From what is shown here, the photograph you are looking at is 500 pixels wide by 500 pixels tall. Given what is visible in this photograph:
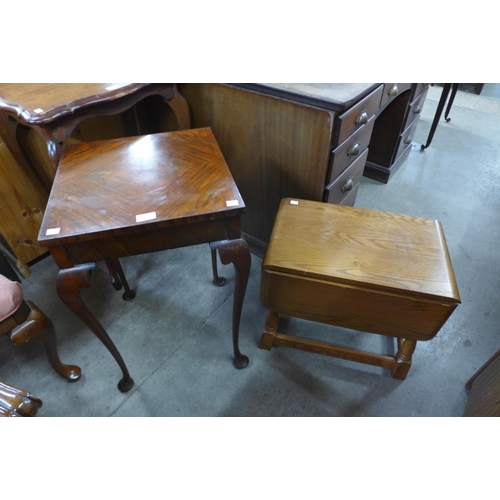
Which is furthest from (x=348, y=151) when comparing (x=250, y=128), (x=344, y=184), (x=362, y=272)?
(x=362, y=272)

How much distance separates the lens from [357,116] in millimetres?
1107

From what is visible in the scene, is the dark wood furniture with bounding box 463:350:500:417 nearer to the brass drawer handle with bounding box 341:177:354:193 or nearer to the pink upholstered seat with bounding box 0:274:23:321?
the brass drawer handle with bounding box 341:177:354:193

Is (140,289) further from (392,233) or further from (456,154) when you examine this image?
(456,154)

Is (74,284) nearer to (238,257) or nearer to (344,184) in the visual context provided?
(238,257)

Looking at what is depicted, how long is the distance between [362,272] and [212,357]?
0.65 meters

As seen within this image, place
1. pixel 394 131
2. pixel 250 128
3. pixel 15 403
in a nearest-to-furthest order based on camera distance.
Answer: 1. pixel 15 403
2. pixel 250 128
3. pixel 394 131

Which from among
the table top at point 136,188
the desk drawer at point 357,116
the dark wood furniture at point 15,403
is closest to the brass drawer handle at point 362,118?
the desk drawer at point 357,116

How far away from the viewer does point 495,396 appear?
0.91 meters

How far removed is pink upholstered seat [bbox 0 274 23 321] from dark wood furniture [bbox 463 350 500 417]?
126cm

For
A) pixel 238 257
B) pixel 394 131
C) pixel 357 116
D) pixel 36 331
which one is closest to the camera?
pixel 238 257

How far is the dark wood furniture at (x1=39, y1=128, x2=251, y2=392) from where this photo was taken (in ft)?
2.46

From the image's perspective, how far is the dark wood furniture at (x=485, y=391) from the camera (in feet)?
2.94

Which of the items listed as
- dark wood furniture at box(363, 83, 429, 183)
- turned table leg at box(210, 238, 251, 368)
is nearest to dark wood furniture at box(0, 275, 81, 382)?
turned table leg at box(210, 238, 251, 368)

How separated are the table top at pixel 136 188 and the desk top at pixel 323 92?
272mm
